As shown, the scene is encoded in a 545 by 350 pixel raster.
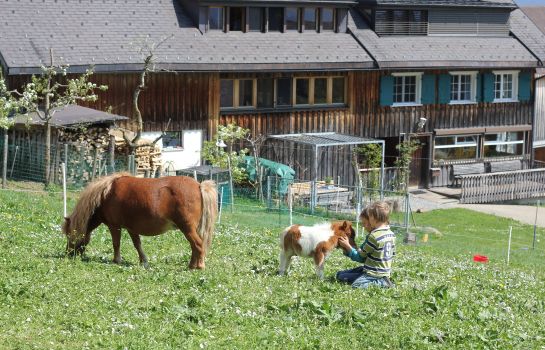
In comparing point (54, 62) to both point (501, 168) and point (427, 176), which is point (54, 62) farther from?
point (501, 168)

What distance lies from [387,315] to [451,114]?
1246 inches

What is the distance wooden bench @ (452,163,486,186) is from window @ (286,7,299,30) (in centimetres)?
946

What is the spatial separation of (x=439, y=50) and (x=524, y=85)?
5.71m

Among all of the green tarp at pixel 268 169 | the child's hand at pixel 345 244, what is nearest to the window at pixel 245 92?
the green tarp at pixel 268 169

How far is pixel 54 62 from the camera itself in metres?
31.0

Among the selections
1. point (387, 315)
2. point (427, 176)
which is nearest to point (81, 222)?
point (387, 315)

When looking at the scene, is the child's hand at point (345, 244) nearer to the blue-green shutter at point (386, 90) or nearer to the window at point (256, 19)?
the window at point (256, 19)

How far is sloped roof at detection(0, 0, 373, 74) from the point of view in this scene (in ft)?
105

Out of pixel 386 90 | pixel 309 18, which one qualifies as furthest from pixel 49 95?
pixel 386 90

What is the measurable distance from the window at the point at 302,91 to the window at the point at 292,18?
6.93 feet

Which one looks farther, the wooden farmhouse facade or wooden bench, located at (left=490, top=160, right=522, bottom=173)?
wooden bench, located at (left=490, top=160, right=522, bottom=173)

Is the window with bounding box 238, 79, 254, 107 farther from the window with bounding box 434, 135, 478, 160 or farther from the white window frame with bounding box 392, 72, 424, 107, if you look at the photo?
the window with bounding box 434, 135, 478, 160

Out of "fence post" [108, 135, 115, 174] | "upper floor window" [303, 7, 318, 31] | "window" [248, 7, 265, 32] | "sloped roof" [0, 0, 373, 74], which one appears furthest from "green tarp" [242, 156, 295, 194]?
"upper floor window" [303, 7, 318, 31]

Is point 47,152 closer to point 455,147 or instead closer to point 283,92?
point 283,92
